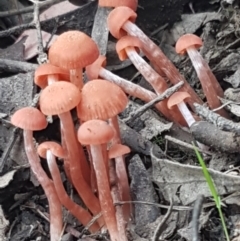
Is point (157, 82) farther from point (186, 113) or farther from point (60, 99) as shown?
point (60, 99)

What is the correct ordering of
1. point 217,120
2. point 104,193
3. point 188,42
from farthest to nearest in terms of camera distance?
point 188,42 → point 217,120 → point 104,193

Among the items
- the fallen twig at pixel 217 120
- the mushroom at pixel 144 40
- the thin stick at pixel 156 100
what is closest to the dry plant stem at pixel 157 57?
the mushroom at pixel 144 40

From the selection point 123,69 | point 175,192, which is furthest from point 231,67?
point 175,192

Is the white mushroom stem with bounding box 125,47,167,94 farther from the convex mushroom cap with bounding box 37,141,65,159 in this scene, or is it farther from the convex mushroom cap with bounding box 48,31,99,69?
the convex mushroom cap with bounding box 37,141,65,159

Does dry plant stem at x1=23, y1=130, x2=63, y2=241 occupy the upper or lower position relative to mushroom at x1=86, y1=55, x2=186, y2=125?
lower

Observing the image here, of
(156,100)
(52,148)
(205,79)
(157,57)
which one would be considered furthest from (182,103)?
(52,148)

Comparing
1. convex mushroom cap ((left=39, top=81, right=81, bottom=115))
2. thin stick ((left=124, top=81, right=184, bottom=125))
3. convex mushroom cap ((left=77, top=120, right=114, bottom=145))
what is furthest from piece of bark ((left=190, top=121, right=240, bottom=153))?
convex mushroom cap ((left=39, top=81, right=81, bottom=115))

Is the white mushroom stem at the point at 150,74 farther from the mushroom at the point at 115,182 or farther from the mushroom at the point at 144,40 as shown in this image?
the mushroom at the point at 115,182

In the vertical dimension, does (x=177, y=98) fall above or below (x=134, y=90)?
below
